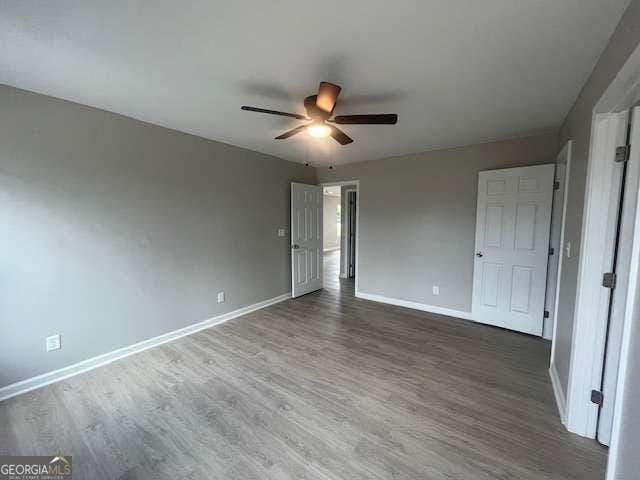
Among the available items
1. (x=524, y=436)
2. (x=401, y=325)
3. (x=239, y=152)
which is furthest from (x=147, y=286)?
(x=524, y=436)

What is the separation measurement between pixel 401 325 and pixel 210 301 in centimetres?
255

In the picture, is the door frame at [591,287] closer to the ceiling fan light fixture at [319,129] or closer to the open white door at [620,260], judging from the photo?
the open white door at [620,260]

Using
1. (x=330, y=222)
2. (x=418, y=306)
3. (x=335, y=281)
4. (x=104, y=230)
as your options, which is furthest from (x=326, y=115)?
(x=330, y=222)

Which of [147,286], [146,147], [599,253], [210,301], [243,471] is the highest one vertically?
[146,147]

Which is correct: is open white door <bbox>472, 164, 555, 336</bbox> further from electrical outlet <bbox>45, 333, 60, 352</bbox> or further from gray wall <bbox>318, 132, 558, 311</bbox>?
electrical outlet <bbox>45, 333, 60, 352</bbox>

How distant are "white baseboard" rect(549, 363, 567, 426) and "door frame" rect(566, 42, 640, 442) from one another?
8 centimetres

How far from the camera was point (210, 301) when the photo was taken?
3365mm

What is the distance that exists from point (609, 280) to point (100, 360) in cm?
407

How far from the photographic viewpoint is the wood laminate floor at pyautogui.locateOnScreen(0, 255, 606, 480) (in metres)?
1.49

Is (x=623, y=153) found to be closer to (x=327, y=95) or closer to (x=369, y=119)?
(x=369, y=119)

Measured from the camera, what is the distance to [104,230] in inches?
96.6

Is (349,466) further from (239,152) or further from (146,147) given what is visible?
(239,152)

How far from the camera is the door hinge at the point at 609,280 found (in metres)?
1.53

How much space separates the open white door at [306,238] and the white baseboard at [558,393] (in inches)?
132
